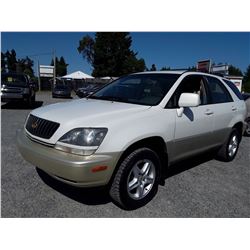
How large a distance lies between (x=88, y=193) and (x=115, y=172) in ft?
2.61

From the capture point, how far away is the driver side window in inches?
141

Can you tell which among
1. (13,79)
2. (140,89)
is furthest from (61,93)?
(140,89)

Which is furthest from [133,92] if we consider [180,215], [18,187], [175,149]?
[18,187]

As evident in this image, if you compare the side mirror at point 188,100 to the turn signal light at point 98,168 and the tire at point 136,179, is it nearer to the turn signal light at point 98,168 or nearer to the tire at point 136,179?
the tire at point 136,179

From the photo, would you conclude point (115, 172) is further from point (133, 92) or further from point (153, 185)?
point (133, 92)

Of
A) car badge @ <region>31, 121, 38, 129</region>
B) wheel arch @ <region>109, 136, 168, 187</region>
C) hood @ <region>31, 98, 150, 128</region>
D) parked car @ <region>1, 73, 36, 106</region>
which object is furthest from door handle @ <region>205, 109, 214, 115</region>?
parked car @ <region>1, 73, 36, 106</region>

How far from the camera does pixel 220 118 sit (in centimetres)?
451

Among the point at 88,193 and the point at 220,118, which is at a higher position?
the point at 220,118

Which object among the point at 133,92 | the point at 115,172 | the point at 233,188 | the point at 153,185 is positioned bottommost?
the point at 233,188

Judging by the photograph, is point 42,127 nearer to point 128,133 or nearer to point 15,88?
point 128,133

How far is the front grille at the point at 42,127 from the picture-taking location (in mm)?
2883

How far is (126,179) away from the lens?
2.97m

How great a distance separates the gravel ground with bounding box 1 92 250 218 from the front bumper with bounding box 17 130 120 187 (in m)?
0.54

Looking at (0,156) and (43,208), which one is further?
(0,156)
